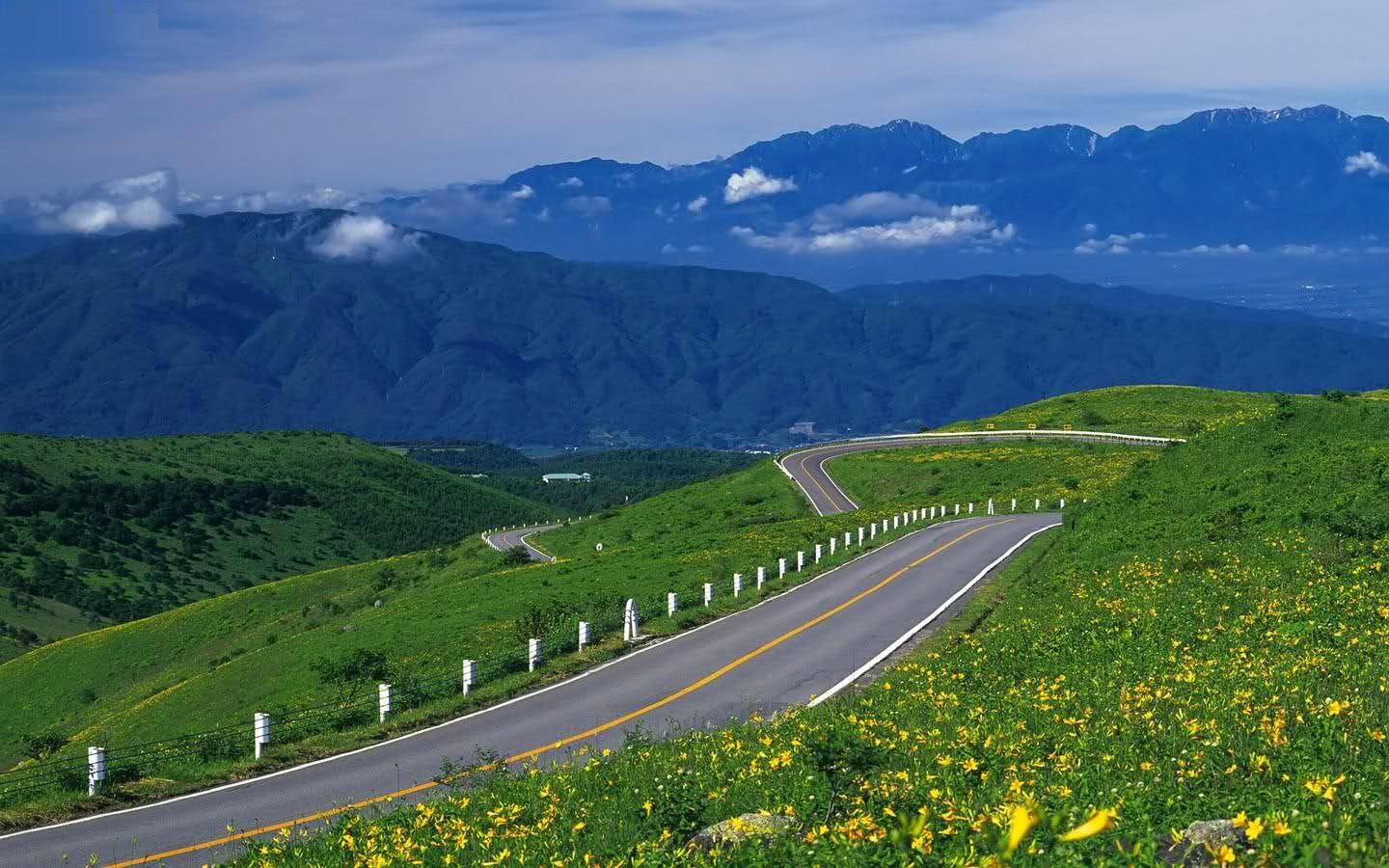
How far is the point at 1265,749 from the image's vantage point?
12875mm

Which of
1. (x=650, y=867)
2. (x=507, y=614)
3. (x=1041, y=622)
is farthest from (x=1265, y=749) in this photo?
(x=507, y=614)

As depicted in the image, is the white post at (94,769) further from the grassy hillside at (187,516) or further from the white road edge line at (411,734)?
the grassy hillside at (187,516)

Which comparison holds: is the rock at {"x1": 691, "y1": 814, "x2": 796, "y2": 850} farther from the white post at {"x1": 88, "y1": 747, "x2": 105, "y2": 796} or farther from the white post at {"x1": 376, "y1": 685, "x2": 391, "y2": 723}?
the white post at {"x1": 376, "y1": 685, "x2": 391, "y2": 723}

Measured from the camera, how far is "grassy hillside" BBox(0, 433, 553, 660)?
10375cm

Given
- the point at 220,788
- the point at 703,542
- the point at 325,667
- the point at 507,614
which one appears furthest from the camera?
the point at 703,542

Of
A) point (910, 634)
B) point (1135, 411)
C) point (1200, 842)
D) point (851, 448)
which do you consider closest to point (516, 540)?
point (851, 448)

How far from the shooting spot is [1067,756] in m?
13.7

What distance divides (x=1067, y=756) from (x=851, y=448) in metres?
102

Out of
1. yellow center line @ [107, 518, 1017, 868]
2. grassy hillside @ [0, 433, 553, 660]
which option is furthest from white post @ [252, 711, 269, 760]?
grassy hillside @ [0, 433, 553, 660]

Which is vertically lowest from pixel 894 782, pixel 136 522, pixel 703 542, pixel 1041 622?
pixel 136 522

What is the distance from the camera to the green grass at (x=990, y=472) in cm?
7658

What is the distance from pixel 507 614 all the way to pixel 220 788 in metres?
24.3

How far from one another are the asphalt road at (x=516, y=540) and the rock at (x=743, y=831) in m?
77.1

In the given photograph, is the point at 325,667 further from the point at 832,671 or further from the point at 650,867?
the point at 650,867
